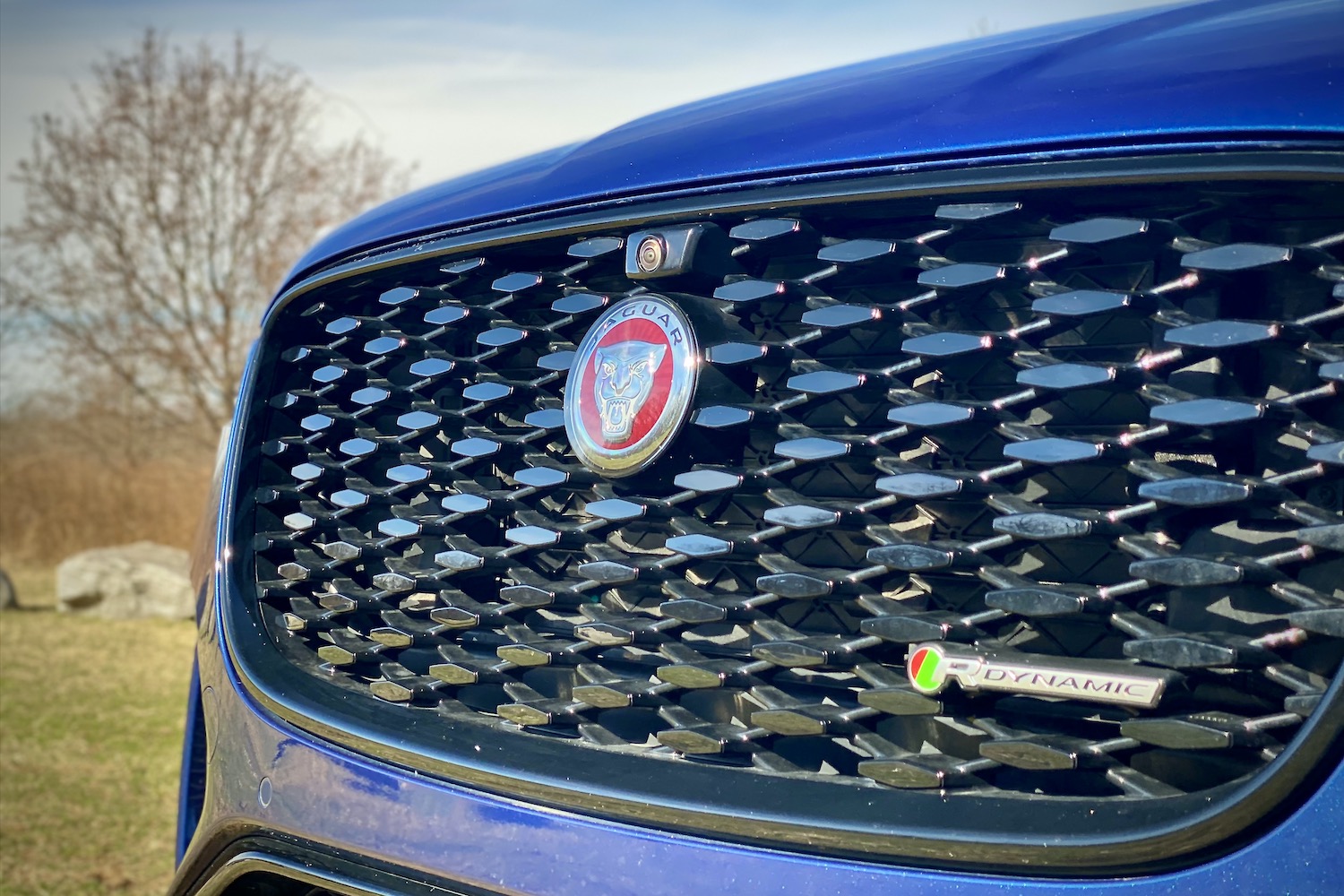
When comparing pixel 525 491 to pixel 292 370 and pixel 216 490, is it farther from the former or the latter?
pixel 216 490

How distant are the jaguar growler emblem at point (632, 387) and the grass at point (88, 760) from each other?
9.10 feet

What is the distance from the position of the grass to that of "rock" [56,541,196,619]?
1.15m

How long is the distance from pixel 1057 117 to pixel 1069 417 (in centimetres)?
30

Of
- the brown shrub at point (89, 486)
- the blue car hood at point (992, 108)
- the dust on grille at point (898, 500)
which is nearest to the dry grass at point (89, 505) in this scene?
the brown shrub at point (89, 486)

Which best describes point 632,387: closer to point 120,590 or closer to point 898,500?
point 898,500

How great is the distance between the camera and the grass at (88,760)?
349 cm

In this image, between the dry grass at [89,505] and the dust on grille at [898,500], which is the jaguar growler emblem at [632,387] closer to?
the dust on grille at [898,500]

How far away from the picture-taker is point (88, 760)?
4602 mm

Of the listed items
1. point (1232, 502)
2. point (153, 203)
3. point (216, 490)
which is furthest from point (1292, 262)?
point (153, 203)

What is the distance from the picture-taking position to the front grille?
3.33ft

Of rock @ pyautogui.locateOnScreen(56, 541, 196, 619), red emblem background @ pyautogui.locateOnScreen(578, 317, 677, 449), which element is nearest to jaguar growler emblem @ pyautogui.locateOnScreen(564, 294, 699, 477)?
red emblem background @ pyautogui.locateOnScreen(578, 317, 677, 449)

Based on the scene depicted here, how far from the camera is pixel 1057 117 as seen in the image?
1.12 m

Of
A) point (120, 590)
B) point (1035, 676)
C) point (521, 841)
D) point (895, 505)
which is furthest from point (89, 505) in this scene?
point (1035, 676)

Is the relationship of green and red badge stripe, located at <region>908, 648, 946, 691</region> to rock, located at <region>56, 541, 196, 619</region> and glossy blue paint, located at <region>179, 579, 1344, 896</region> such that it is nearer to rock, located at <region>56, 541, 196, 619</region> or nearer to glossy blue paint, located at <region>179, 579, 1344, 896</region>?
glossy blue paint, located at <region>179, 579, 1344, 896</region>
